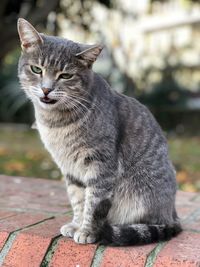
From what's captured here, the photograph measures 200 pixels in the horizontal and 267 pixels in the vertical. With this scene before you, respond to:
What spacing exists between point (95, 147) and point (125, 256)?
46cm

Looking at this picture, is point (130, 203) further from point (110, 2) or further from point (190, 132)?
point (190, 132)

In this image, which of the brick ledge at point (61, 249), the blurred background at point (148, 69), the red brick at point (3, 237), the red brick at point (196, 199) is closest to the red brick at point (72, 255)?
the brick ledge at point (61, 249)

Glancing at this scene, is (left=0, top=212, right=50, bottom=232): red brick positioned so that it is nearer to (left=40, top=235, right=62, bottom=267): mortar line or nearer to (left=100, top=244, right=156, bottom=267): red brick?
(left=40, top=235, right=62, bottom=267): mortar line

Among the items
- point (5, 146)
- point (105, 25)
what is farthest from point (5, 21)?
point (105, 25)

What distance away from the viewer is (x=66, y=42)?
2.10 m

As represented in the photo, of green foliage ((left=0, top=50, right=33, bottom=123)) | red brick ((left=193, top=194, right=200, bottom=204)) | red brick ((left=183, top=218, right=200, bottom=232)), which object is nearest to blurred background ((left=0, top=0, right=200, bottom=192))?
green foliage ((left=0, top=50, right=33, bottom=123))

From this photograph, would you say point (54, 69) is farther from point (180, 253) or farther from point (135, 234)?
point (180, 253)

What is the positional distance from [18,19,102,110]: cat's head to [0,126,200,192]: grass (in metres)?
2.13

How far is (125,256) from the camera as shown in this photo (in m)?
1.83

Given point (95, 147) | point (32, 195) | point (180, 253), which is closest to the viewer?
point (180, 253)

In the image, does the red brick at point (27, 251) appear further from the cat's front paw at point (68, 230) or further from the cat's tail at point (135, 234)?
the cat's tail at point (135, 234)

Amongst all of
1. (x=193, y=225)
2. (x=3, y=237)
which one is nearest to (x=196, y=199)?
(x=193, y=225)

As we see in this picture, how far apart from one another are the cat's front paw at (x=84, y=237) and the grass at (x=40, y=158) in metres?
2.07

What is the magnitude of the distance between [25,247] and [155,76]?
7.35 metres
